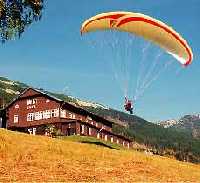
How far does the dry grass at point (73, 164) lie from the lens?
21094 mm

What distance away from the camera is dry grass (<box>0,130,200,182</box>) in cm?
2109

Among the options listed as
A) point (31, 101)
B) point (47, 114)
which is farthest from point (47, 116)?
point (31, 101)

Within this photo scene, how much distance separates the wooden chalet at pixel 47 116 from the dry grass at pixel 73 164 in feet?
182

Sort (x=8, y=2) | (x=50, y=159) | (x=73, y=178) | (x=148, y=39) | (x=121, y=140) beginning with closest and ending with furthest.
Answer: (x=73, y=178), (x=50, y=159), (x=148, y=39), (x=8, y=2), (x=121, y=140)

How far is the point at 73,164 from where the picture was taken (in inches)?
947

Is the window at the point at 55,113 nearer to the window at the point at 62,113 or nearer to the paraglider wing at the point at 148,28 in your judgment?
the window at the point at 62,113

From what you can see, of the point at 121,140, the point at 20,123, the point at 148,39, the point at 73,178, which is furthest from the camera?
the point at 121,140

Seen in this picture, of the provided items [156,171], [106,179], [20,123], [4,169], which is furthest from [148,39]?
[20,123]

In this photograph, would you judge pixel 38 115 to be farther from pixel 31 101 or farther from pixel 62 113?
pixel 62 113

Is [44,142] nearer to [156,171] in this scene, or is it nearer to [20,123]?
[156,171]

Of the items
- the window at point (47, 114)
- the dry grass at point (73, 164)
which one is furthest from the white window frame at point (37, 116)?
the dry grass at point (73, 164)

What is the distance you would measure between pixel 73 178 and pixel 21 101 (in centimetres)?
7541

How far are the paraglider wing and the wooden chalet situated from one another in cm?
5684

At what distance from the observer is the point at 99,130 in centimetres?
9475
